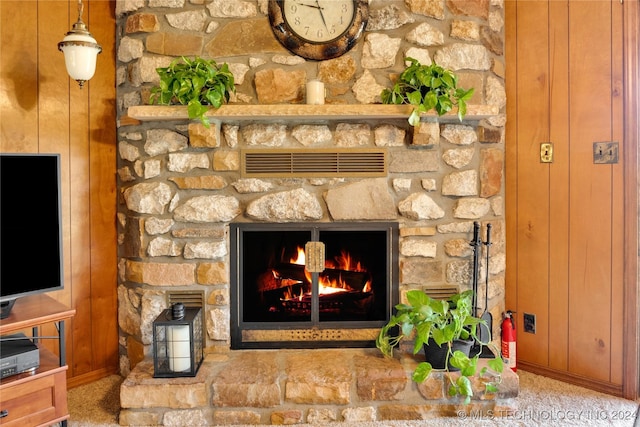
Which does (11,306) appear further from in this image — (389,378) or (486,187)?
(486,187)

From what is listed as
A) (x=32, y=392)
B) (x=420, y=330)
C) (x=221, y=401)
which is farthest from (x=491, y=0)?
(x=32, y=392)

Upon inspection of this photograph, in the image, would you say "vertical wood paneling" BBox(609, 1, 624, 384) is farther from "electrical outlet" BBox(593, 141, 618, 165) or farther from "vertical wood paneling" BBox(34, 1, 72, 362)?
"vertical wood paneling" BBox(34, 1, 72, 362)

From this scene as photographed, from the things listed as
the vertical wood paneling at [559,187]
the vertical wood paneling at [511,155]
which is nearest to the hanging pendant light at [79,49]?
the vertical wood paneling at [511,155]

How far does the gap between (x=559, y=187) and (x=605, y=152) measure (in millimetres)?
288

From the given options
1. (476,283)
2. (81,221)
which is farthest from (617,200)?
(81,221)

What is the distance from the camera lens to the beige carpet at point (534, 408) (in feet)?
7.38

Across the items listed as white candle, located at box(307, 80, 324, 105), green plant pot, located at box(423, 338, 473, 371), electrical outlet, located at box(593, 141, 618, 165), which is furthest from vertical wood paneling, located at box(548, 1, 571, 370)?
white candle, located at box(307, 80, 324, 105)

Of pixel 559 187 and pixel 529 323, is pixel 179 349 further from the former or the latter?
pixel 559 187

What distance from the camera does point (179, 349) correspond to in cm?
229

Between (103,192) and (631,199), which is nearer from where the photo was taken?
(631,199)

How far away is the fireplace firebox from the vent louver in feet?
0.92

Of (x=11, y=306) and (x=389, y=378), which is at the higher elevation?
(x=11, y=306)

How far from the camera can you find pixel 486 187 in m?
2.65

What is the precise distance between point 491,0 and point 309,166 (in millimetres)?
1372
